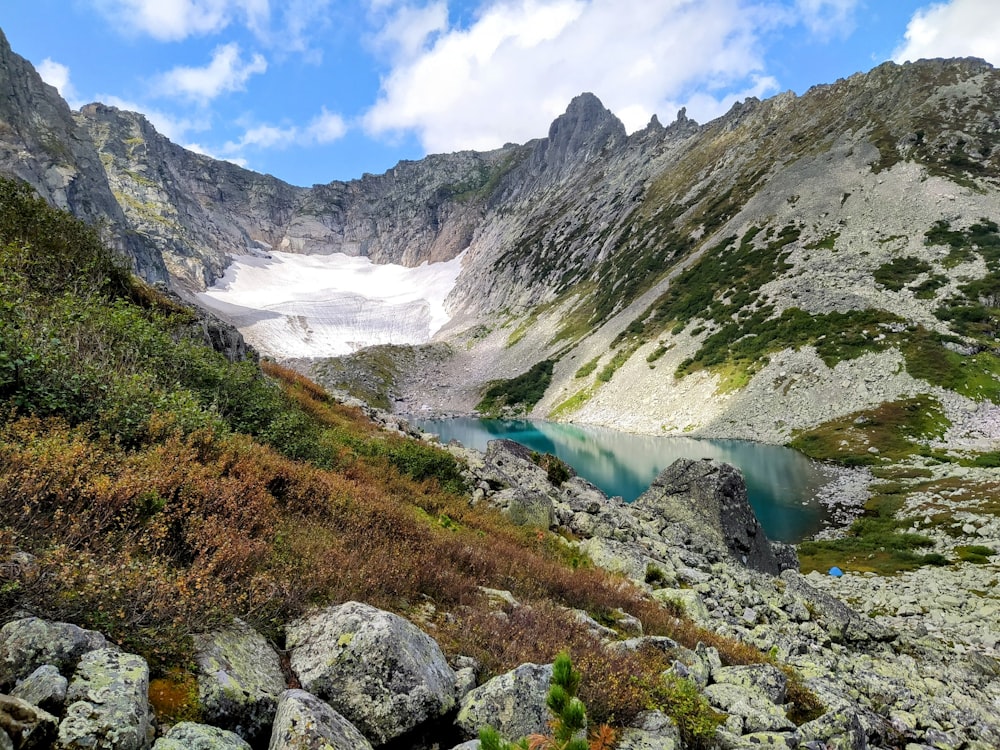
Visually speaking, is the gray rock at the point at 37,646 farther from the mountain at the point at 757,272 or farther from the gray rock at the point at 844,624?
the mountain at the point at 757,272

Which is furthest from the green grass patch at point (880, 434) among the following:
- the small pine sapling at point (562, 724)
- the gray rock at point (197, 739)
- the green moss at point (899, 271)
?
the gray rock at point (197, 739)

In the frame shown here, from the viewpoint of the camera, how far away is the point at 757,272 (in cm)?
8419

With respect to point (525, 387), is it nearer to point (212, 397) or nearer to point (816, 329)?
point (816, 329)

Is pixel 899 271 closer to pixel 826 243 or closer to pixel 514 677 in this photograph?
pixel 826 243

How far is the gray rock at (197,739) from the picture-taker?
10.7ft

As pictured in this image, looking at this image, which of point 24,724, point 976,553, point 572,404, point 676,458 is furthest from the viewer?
point 572,404

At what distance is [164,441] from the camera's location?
27.8 feet

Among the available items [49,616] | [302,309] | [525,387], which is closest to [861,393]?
[525,387]

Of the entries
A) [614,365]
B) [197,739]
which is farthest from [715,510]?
[614,365]

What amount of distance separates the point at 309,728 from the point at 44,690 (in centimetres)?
173

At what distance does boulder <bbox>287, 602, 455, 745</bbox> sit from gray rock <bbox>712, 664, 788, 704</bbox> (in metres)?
4.97

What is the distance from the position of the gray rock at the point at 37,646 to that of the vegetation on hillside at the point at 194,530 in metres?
0.37

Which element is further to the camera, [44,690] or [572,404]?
[572,404]

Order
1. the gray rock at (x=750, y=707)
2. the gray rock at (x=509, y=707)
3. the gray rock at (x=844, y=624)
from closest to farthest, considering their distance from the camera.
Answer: the gray rock at (x=509, y=707), the gray rock at (x=750, y=707), the gray rock at (x=844, y=624)
